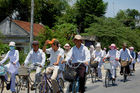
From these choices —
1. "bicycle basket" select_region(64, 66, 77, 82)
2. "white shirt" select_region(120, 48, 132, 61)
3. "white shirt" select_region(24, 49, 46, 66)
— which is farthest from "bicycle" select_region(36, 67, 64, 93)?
"white shirt" select_region(120, 48, 132, 61)

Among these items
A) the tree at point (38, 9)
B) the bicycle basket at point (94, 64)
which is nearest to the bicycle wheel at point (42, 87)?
the bicycle basket at point (94, 64)

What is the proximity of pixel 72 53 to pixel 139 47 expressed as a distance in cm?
2805

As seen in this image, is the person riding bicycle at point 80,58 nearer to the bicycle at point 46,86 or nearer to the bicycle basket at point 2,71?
the bicycle at point 46,86

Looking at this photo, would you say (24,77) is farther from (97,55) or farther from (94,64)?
(97,55)

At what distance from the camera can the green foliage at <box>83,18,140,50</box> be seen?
2973 cm

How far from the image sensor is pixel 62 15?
4866cm

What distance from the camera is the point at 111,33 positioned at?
97.8 ft

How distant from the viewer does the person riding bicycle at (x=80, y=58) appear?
739 centimetres

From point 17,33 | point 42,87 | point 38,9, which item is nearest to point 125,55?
point 42,87

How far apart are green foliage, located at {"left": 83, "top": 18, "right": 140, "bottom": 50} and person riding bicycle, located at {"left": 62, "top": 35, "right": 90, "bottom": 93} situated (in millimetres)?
22262

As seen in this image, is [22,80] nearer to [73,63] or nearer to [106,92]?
[73,63]

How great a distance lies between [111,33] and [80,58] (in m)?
22.8

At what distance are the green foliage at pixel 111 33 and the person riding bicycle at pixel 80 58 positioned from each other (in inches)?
876

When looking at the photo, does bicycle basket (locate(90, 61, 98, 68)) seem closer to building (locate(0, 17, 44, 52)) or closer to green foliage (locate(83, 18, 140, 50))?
green foliage (locate(83, 18, 140, 50))
